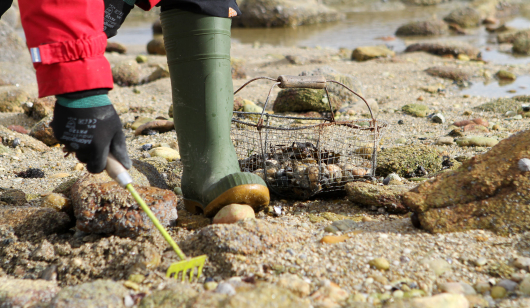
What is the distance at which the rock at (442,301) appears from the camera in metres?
1.51

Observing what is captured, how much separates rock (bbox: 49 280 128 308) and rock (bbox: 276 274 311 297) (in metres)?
0.55

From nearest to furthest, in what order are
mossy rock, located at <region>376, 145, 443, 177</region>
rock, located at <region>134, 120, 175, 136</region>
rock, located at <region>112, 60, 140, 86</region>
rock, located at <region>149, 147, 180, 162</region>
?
mossy rock, located at <region>376, 145, 443, 177</region> < rock, located at <region>149, 147, 180, 162</region> < rock, located at <region>134, 120, 175, 136</region> < rock, located at <region>112, 60, 140, 86</region>

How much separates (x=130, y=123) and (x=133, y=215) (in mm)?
2771

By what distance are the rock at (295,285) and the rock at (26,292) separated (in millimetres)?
830

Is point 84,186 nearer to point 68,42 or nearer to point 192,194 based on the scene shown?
point 192,194

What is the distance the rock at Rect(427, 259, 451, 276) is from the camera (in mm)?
1737

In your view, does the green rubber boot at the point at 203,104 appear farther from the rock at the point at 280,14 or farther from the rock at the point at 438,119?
the rock at the point at 280,14

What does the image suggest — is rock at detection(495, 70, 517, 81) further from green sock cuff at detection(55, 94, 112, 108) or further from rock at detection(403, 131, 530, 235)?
green sock cuff at detection(55, 94, 112, 108)

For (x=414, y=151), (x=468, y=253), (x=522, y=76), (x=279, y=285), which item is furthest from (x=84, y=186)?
(x=522, y=76)

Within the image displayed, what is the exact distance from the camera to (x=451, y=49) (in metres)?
9.06

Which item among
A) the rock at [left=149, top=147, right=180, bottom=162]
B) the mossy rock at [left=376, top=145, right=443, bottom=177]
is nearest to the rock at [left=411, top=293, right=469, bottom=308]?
the mossy rock at [left=376, top=145, right=443, bottom=177]

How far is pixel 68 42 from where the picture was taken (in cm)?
165

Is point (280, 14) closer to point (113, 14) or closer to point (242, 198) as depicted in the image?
point (113, 14)

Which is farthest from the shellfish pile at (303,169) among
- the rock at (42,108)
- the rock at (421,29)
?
the rock at (421,29)
